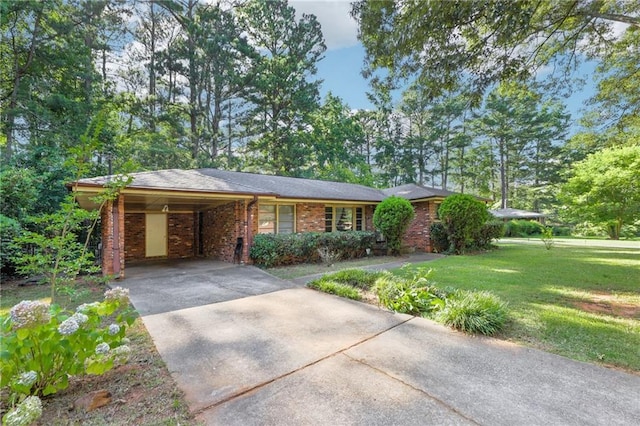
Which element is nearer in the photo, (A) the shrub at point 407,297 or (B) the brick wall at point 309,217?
(A) the shrub at point 407,297

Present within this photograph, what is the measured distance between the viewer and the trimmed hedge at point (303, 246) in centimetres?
925

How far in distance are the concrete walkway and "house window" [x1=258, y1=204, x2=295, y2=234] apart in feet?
23.0

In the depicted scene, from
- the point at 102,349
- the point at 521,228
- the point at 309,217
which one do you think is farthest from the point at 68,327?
the point at 521,228

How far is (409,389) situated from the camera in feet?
8.70

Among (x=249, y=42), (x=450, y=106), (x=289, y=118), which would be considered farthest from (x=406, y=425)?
(x=450, y=106)

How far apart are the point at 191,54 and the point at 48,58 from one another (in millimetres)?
8494

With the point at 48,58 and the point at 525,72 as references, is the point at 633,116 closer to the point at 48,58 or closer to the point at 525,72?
Answer: the point at 525,72

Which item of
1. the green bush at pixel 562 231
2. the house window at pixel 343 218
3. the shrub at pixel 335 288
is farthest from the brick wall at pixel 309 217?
the green bush at pixel 562 231

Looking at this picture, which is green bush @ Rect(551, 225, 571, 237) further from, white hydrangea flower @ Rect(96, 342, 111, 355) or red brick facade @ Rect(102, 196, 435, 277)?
white hydrangea flower @ Rect(96, 342, 111, 355)

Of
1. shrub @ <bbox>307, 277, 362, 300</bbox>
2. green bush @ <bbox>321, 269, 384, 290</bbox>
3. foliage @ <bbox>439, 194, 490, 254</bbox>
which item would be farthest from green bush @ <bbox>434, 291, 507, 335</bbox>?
foliage @ <bbox>439, 194, 490, 254</bbox>

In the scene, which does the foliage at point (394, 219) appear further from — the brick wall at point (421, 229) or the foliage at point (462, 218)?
the brick wall at point (421, 229)

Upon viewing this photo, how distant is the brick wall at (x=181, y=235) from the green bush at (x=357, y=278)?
27.5 ft

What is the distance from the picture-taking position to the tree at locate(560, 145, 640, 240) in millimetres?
17719

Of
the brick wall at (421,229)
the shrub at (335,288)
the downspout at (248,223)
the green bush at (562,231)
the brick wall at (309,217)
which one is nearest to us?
the shrub at (335,288)
